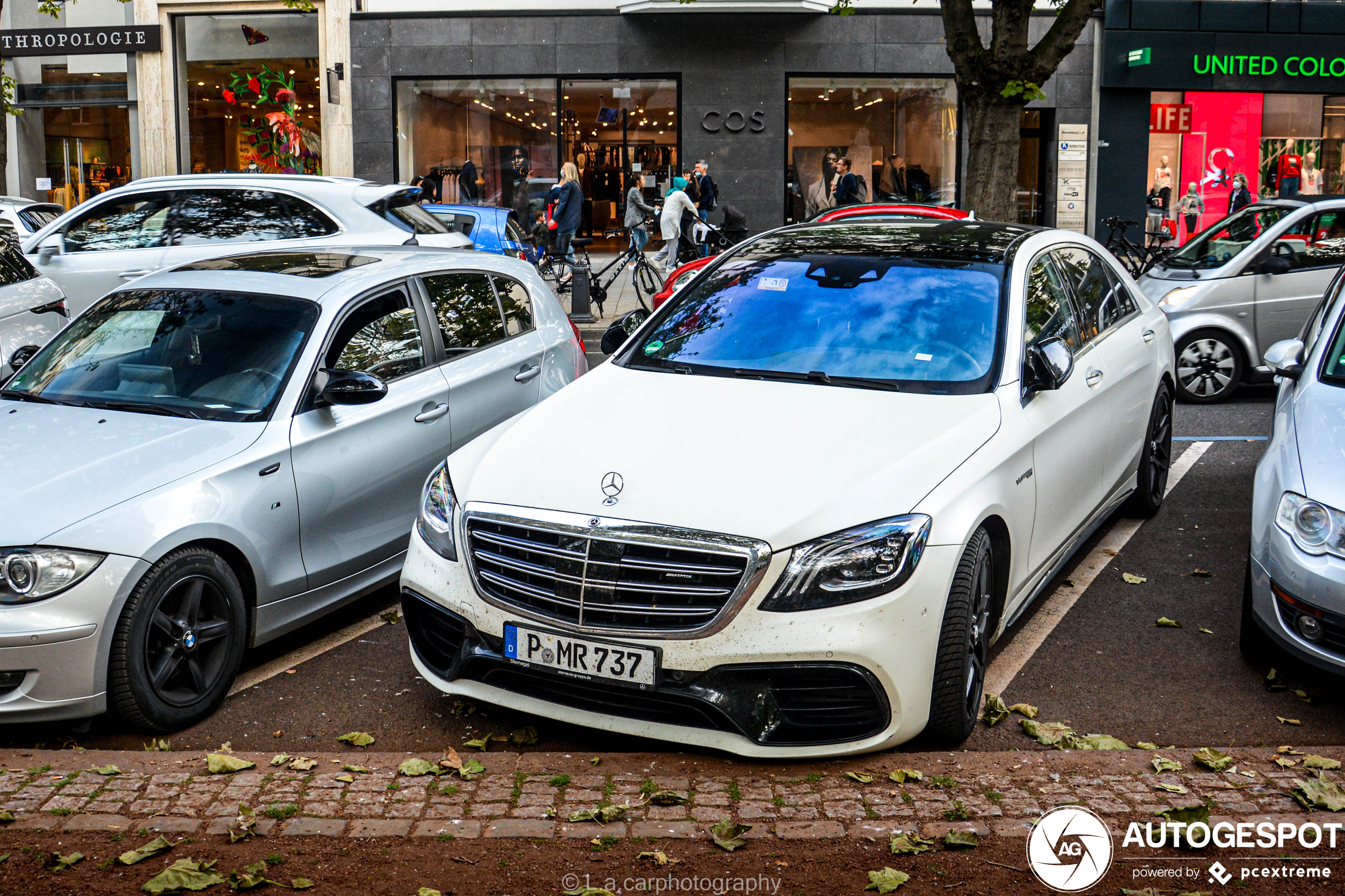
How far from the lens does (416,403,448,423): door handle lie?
5914 millimetres

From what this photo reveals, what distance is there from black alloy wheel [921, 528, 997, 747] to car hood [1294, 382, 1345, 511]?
124 centimetres

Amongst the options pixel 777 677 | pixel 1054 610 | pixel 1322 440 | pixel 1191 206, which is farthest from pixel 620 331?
pixel 1191 206

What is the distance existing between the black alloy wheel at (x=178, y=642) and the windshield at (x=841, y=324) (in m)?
1.87

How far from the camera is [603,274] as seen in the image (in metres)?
19.0

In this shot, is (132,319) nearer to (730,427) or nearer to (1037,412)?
(730,427)

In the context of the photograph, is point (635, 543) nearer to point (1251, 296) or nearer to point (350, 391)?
point (350, 391)

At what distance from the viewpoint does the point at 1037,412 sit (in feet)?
16.3

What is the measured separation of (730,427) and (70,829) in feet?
7.89

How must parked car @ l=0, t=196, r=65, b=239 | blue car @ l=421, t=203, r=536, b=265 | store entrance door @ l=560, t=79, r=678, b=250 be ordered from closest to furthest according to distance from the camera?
1. parked car @ l=0, t=196, r=65, b=239
2. blue car @ l=421, t=203, r=536, b=265
3. store entrance door @ l=560, t=79, r=678, b=250

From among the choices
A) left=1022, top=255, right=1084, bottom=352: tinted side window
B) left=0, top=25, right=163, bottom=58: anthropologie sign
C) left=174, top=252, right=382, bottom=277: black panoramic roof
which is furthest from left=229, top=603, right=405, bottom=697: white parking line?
left=0, top=25, right=163, bottom=58: anthropologie sign

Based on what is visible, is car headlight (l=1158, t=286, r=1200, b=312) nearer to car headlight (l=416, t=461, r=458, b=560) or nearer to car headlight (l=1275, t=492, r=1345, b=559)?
car headlight (l=1275, t=492, r=1345, b=559)

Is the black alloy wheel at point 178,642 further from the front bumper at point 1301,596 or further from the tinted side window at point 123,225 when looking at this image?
the tinted side window at point 123,225

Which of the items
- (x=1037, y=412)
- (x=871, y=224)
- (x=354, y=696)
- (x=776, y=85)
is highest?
(x=776, y=85)

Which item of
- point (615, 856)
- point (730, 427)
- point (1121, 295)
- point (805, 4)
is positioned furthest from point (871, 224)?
point (805, 4)
